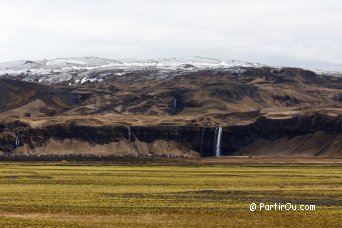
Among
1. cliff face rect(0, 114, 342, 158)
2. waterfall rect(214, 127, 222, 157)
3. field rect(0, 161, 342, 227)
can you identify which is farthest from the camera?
waterfall rect(214, 127, 222, 157)

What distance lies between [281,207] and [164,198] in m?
12.8

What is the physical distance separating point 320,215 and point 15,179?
47.5 m

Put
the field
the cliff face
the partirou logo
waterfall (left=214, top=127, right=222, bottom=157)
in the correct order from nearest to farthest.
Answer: the field → the partirou logo → the cliff face → waterfall (left=214, top=127, right=222, bottom=157)

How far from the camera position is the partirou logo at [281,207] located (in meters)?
60.1

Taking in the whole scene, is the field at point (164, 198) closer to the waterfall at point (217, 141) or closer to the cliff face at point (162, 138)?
the cliff face at point (162, 138)

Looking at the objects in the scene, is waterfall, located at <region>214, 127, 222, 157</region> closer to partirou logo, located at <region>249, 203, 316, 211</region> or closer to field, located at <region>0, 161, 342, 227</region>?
field, located at <region>0, 161, 342, 227</region>

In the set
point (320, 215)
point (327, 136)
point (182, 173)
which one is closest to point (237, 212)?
point (320, 215)

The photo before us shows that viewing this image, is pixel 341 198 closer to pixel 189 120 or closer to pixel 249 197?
pixel 249 197

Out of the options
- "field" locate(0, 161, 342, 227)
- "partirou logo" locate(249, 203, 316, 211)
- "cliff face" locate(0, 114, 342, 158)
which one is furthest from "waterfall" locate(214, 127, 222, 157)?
"partirou logo" locate(249, 203, 316, 211)

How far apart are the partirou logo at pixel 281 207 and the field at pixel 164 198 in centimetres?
92

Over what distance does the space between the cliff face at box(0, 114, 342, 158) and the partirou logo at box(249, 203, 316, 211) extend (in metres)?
104

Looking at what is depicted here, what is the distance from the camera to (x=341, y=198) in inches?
2744

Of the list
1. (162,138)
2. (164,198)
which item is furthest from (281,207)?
(162,138)

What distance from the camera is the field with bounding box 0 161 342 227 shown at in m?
54.3
